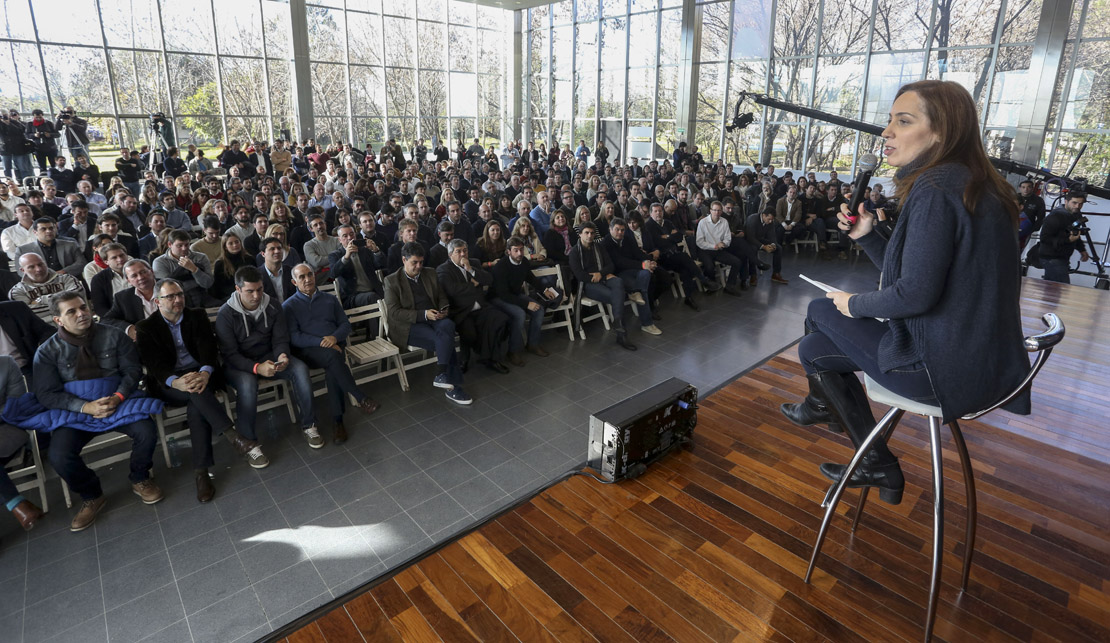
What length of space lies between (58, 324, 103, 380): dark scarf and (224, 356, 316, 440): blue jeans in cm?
67

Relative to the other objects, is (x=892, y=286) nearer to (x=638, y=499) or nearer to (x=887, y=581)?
(x=887, y=581)

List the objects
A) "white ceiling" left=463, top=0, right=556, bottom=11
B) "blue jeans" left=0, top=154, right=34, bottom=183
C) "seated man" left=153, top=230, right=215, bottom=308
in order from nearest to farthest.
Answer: "seated man" left=153, top=230, right=215, bottom=308 < "blue jeans" left=0, top=154, right=34, bottom=183 < "white ceiling" left=463, top=0, right=556, bottom=11

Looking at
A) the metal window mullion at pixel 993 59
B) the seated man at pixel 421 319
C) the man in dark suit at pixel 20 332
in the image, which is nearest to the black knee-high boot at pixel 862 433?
the seated man at pixel 421 319

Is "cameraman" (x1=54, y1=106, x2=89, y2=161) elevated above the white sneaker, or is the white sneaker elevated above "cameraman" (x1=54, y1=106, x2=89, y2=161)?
"cameraman" (x1=54, y1=106, x2=89, y2=161)

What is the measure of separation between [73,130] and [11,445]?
1222 centimetres

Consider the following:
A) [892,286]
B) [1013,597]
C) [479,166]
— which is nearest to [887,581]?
[1013,597]

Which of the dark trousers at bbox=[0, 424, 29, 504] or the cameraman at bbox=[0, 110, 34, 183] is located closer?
the dark trousers at bbox=[0, 424, 29, 504]

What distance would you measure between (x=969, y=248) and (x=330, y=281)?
211 inches

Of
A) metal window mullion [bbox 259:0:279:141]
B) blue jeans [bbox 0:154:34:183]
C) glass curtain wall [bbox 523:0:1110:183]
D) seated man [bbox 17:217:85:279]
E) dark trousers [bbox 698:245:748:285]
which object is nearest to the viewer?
seated man [bbox 17:217:85:279]

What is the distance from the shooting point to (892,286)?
58.4 inches

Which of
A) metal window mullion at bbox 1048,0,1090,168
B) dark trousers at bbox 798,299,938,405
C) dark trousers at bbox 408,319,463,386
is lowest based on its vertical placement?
dark trousers at bbox 408,319,463,386

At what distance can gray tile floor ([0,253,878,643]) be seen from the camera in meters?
2.42

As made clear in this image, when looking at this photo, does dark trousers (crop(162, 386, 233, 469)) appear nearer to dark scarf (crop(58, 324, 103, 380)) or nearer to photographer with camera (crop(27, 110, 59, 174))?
dark scarf (crop(58, 324, 103, 380))

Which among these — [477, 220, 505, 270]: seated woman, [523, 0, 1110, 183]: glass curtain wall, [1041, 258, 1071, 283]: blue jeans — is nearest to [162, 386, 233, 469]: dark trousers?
[477, 220, 505, 270]: seated woman
